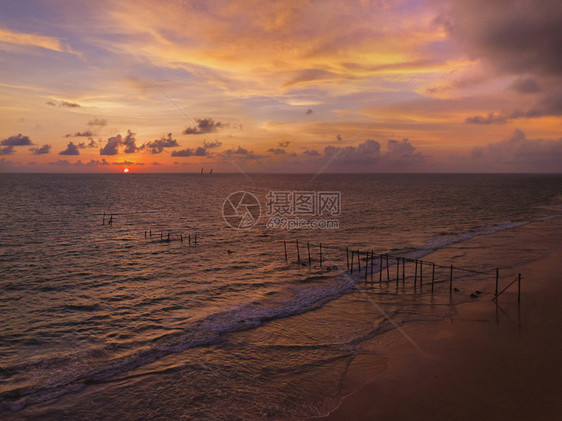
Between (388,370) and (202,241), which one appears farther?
(202,241)

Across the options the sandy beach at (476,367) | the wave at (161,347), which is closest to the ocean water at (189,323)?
the wave at (161,347)

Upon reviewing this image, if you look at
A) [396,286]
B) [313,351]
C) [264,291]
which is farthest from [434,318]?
[264,291]

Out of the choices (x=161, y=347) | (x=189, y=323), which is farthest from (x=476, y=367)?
(x=189, y=323)

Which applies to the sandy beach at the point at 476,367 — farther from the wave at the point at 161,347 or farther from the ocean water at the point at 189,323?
the wave at the point at 161,347

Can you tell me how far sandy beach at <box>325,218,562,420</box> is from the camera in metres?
12.3

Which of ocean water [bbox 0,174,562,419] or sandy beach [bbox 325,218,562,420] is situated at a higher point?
sandy beach [bbox 325,218,562,420]

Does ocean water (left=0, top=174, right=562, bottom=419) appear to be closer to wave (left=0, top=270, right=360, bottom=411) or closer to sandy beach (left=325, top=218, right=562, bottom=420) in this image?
wave (left=0, top=270, right=360, bottom=411)

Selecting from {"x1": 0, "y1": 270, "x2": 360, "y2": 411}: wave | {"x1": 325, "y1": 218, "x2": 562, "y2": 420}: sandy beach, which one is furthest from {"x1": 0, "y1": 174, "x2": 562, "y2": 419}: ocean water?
{"x1": 325, "y1": 218, "x2": 562, "y2": 420}: sandy beach

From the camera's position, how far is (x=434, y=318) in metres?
20.4

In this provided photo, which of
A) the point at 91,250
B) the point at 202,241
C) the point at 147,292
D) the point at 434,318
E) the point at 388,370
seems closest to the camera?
the point at 388,370

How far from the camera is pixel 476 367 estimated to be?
14867mm

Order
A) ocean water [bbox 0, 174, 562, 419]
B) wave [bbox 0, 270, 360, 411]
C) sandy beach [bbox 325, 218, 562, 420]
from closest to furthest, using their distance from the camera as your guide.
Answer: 1. sandy beach [bbox 325, 218, 562, 420]
2. ocean water [bbox 0, 174, 562, 419]
3. wave [bbox 0, 270, 360, 411]

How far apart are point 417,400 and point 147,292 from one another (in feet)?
66.6

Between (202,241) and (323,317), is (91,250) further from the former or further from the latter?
(323,317)
